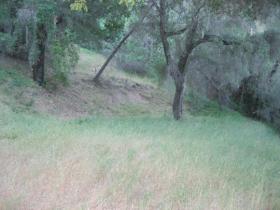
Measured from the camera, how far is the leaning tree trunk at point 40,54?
22.0 metres

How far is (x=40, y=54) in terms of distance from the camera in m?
23.3

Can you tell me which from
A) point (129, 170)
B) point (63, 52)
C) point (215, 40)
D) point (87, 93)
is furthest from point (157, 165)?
point (87, 93)

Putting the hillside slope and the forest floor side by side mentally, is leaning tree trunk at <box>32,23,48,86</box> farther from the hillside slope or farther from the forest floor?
the forest floor

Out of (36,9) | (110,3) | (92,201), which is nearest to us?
(92,201)

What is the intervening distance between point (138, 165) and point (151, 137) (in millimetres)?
4208

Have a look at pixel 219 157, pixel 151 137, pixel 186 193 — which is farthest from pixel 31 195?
pixel 151 137

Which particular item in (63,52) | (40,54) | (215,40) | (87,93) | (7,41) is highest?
(215,40)

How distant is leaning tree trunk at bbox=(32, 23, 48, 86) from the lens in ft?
72.2

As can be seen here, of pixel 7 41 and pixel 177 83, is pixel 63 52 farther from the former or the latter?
pixel 177 83

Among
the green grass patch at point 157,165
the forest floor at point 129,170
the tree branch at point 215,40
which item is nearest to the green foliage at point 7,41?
the forest floor at point 129,170

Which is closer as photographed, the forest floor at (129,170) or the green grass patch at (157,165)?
the forest floor at (129,170)

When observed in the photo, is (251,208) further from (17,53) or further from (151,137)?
(17,53)

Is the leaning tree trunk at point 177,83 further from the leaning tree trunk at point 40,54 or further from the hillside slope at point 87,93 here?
the leaning tree trunk at point 40,54

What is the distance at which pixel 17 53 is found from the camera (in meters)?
25.3
